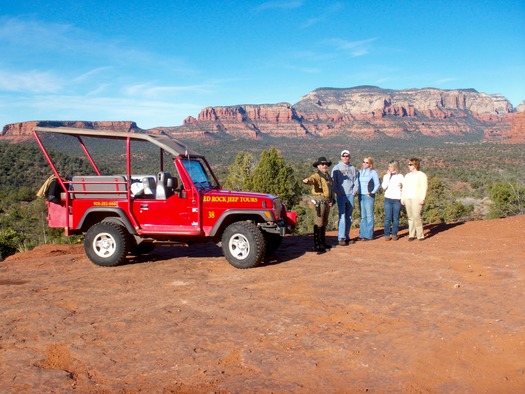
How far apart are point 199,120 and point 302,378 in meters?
164

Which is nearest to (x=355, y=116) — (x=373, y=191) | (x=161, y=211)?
(x=373, y=191)

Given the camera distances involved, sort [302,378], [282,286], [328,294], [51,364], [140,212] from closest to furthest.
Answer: [302,378], [51,364], [328,294], [282,286], [140,212]

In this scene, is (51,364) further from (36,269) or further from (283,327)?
(36,269)

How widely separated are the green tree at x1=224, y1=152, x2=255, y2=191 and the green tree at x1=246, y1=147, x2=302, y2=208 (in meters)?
1.07

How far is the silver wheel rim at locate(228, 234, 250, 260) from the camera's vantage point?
309 inches

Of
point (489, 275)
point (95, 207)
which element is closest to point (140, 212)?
point (95, 207)

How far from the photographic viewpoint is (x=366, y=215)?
34.5 feet

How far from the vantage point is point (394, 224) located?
10.4 metres

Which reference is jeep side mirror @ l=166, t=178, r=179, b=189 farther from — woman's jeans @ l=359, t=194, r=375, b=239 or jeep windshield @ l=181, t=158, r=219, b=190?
woman's jeans @ l=359, t=194, r=375, b=239

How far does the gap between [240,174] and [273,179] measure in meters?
4.28

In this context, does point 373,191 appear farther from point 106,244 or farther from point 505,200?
point 505,200

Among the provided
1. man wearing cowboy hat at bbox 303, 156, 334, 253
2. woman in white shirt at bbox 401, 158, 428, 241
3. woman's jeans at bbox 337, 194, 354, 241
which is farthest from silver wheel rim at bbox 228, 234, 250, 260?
woman in white shirt at bbox 401, 158, 428, 241

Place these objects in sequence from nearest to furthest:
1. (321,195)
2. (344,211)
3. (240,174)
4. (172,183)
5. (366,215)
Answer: (172,183) → (321,195) → (344,211) → (366,215) → (240,174)

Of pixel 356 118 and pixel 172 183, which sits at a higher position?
pixel 356 118
